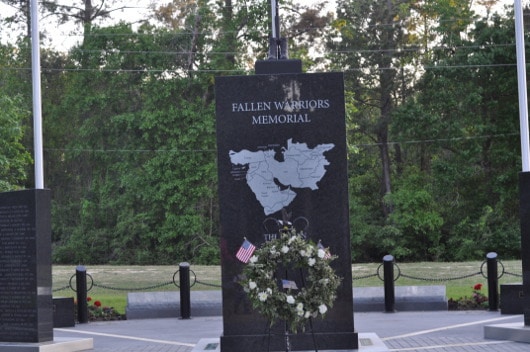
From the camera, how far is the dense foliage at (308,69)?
43.5 meters

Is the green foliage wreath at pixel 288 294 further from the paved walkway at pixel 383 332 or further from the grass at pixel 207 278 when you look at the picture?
the grass at pixel 207 278

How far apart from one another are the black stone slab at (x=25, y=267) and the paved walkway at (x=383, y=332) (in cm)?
120

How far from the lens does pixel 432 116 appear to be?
145ft

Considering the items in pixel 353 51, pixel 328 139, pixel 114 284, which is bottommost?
pixel 114 284

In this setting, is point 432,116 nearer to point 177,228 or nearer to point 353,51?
point 353,51

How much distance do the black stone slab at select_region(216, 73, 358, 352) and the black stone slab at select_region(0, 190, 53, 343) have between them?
2.62m

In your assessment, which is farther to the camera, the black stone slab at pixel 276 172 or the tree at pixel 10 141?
the tree at pixel 10 141

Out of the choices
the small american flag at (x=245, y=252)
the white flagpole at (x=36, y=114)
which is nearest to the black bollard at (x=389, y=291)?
the small american flag at (x=245, y=252)

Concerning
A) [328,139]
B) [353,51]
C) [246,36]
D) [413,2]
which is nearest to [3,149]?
[246,36]

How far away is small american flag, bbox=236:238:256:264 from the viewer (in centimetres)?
1262

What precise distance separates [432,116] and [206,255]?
11.7 m

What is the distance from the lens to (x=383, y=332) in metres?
16.0

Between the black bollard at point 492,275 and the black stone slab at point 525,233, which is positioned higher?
the black stone slab at point 525,233

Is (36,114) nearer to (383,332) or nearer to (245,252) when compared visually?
(245,252)
